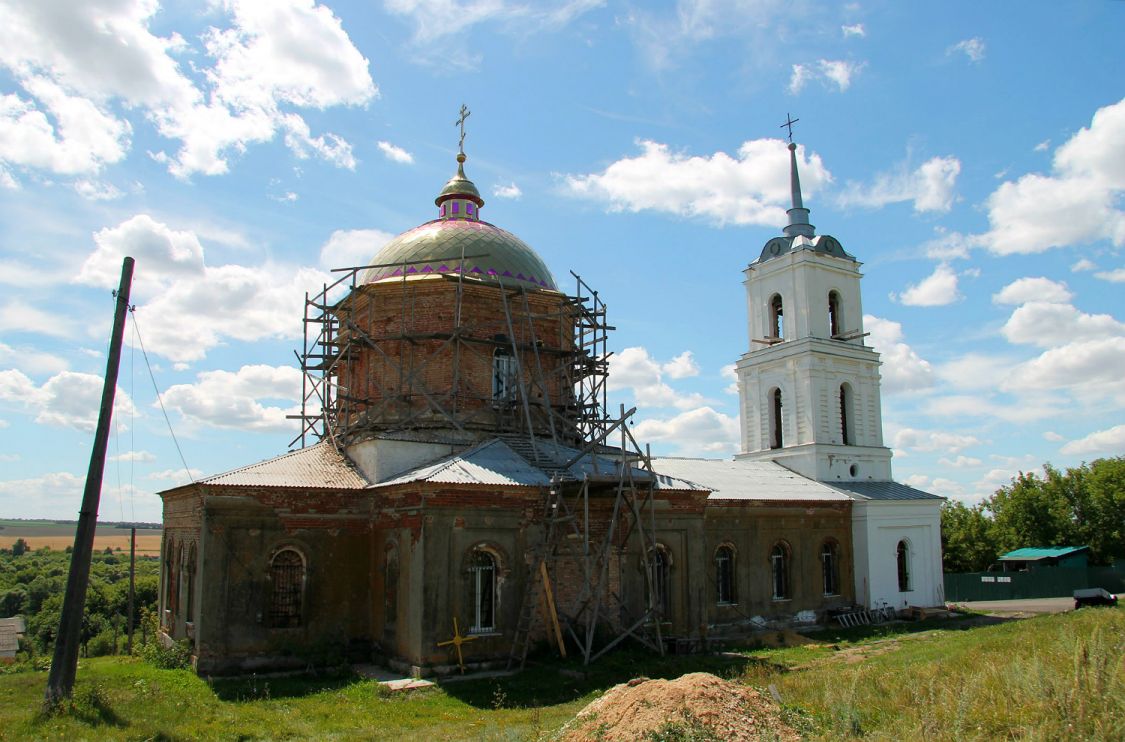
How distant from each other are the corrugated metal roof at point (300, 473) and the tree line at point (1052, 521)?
3330cm

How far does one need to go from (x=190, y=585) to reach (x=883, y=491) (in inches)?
780

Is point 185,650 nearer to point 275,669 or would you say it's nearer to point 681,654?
point 275,669

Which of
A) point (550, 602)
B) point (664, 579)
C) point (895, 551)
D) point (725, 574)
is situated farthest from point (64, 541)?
point (550, 602)

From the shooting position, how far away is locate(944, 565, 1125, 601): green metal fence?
109 feet

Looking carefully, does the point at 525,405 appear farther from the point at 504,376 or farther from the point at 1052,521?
the point at 1052,521

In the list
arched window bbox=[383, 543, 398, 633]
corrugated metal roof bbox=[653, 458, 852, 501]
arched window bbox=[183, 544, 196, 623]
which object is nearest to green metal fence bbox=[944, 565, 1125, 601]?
corrugated metal roof bbox=[653, 458, 852, 501]

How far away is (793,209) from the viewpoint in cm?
2894

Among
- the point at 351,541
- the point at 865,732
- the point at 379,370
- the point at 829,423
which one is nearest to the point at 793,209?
the point at 829,423

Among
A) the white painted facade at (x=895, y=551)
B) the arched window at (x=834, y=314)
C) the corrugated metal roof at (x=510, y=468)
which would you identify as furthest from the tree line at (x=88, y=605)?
the arched window at (x=834, y=314)

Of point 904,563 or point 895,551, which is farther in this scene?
point 904,563

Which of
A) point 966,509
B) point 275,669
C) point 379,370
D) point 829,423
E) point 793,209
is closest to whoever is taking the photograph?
point 275,669

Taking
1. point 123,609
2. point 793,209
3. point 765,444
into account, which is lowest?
point 123,609

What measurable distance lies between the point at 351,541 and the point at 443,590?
288 cm

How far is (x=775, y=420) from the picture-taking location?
28.1 metres
